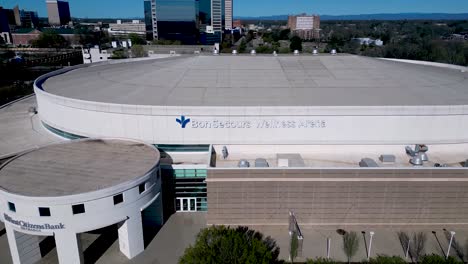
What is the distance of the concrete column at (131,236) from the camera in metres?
21.1

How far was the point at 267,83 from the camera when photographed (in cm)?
3112

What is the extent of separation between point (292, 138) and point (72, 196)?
633 inches

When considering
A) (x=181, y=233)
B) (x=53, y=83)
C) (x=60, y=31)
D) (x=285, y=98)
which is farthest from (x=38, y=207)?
(x=60, y=31)

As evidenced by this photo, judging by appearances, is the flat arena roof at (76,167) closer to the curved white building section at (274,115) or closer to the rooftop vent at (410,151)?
the curved white building section at (274,115)

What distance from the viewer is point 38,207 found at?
18.3 m

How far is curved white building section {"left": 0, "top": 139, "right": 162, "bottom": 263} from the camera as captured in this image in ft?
60.9

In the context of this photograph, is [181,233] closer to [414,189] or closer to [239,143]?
[239,143]

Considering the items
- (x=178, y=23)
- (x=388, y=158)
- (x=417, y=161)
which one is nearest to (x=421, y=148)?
(x=417, y=161)

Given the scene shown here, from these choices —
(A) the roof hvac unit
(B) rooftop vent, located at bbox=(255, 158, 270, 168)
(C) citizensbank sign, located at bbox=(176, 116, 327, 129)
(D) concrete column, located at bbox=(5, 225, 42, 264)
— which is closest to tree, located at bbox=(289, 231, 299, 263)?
(B) rooftop vent, located at bbox=(255, 158, 270, 168)

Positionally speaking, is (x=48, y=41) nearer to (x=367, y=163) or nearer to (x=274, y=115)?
(x=274, y=115)

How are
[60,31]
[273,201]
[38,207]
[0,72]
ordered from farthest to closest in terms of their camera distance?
[60,31]
[0,72]
[273,201]
[38,207]

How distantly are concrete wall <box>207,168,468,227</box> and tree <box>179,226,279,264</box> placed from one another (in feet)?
12.5

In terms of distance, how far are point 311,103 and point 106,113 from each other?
1656cm

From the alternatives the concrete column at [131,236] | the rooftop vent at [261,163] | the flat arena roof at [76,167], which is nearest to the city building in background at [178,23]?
the flat arena roof at [76,167]
